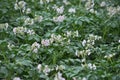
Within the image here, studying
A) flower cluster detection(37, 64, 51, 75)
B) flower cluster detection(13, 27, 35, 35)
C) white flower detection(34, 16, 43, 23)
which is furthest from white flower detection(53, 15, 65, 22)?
flower cluster detection(37, 64, 51, 75)

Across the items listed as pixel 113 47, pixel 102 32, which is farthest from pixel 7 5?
pixel 113 47

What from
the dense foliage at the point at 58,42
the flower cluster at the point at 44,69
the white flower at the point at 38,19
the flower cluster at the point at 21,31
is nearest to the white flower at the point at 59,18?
the dense foliage at the point at 58,42

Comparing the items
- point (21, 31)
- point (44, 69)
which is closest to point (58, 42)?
point (21, 31)

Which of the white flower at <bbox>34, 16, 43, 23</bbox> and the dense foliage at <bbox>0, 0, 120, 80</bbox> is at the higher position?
the white flower at <bbox>34, 16, 43, 23</bbox>

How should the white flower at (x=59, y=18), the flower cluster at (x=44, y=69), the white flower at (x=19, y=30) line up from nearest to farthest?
the flower cluster at (x=44, y=69) → the white flower at (x=19, y=30) → the white flower at (x=59, y=18)

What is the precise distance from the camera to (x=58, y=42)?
3893 millimetres

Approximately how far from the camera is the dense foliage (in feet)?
10.8

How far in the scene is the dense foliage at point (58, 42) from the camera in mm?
3303

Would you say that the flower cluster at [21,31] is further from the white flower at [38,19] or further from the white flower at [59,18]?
the white flower at [59,18]

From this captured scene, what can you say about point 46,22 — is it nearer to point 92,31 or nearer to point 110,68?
point 92,31

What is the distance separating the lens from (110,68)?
3516 mm

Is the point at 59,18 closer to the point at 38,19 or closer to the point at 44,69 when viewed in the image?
the point at 38,19

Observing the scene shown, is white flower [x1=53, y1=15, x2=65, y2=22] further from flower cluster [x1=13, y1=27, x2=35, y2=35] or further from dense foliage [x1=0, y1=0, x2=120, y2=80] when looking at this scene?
flower cluster [x1=13, y1=27, x2=35, y2=35]

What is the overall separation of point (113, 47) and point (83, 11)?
3.38 ft
